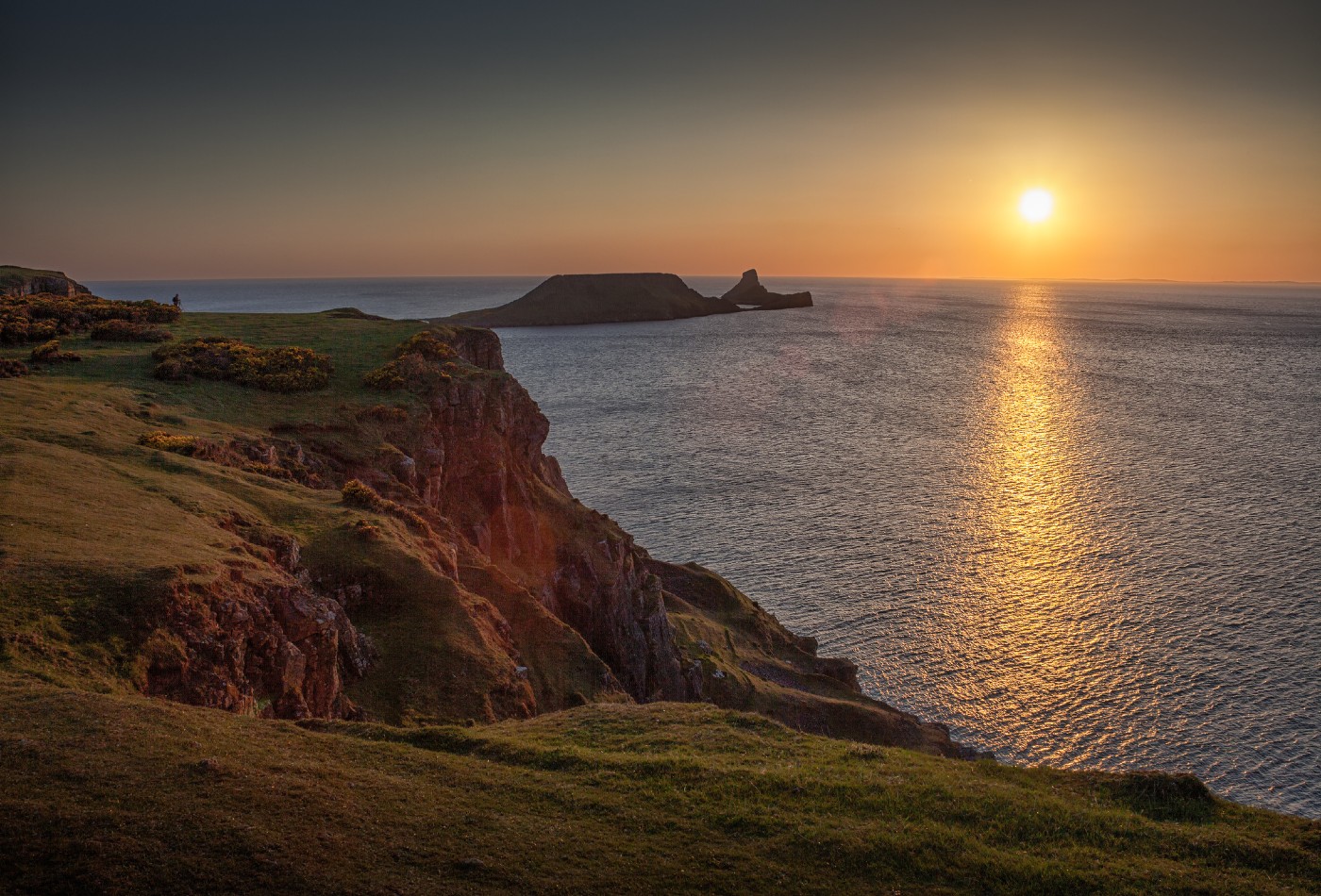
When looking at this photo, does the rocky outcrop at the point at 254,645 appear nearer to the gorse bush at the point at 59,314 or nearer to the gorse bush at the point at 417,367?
the gorse bush at the point at 417,367

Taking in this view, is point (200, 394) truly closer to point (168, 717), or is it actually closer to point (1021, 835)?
point (168, 717)

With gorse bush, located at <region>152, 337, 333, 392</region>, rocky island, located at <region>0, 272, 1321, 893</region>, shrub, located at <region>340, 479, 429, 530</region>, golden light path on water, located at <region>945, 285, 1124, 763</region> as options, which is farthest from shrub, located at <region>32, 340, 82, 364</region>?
golden light path on water, located at <region>945, 285, 1124, 763</region>

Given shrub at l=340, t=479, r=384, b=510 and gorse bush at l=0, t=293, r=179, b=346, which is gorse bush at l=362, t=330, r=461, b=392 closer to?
shrub at l=340, t=479, r=384, b=510

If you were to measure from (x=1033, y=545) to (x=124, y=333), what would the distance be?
247ft

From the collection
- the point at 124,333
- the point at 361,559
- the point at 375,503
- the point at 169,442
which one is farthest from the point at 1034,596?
the point at 124,333

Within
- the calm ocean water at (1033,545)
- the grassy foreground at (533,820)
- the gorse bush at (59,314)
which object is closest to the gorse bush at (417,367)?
the gorse bush at (59,314)

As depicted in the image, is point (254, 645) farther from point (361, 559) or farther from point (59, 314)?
point (59, 314)

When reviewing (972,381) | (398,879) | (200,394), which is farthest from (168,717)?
(972,381)

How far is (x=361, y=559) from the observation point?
29.6 meters

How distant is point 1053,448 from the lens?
104250 mm

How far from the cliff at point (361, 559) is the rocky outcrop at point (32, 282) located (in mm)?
14316

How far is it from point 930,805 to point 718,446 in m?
84.8

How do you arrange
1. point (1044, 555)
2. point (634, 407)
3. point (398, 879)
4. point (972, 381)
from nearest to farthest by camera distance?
point (398, 879) < point (1044, 555) < point (634, 407) < point (972, 381)

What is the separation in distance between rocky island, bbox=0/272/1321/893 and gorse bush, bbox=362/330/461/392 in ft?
20.4
